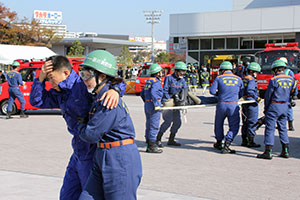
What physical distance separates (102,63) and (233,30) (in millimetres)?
35823

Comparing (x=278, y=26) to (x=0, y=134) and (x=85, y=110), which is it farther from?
(x=85, y=110)

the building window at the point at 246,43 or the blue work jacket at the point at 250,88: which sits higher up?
the building window at the point at 246,43

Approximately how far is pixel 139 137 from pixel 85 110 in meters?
7.69

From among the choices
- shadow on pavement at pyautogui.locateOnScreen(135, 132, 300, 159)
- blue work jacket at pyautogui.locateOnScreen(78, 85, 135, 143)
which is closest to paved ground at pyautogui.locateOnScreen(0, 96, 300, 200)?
shadow on pavement at pyautogui.locateOnScreen(135, 132, 300, 159)

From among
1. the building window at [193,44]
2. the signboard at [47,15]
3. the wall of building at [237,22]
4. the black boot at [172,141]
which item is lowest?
the black boot at [172,141]

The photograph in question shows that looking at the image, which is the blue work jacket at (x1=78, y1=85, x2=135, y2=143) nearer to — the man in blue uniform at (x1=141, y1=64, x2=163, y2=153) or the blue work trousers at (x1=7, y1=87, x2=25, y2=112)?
A: the man in blue uniform at (x1=141, y1=64, x2=163, y2=153)

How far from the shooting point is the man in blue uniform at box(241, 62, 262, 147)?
31.9 ft

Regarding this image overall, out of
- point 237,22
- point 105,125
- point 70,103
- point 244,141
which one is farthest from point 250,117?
point 237,22

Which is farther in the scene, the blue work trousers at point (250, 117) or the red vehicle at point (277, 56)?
the red vehicle at point (277, 56)

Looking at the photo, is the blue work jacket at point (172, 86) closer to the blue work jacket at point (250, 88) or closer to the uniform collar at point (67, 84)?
the blue work jacket at point (250, 88)

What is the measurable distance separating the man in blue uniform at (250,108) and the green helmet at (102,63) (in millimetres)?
6658

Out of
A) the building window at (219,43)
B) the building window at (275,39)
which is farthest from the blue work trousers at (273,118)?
the building window at (219,43)

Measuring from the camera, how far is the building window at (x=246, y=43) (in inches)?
1529

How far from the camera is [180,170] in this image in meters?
7.65
